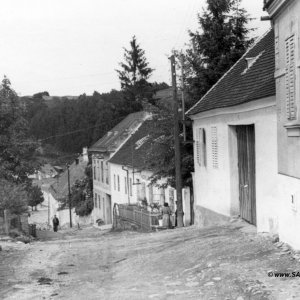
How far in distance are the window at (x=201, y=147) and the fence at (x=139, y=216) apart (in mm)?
6266

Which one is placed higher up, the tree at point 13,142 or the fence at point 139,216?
the tree at point 13,142

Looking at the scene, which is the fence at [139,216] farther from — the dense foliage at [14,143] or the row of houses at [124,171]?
the dense foliage at [14,143]

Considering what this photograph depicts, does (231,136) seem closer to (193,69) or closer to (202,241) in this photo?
(202,241)

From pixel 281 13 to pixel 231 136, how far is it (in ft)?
18.6

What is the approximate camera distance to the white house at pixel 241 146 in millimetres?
12359

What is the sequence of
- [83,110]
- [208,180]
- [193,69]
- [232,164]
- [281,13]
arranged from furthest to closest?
[83,110], [193,69], [208,180], [232,164], [281,13]

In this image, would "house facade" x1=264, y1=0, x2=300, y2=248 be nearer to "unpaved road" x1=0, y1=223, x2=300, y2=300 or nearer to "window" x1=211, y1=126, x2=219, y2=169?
"unpaved road" x1=0, y1=223, x2=300, y2=300

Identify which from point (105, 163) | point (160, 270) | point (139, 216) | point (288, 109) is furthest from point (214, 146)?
point (105, 163)

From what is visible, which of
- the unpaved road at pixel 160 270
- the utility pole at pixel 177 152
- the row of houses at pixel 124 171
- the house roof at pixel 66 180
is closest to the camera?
the unpaved road at pixel 160 270

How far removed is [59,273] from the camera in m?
10.8

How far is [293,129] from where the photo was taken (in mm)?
9609

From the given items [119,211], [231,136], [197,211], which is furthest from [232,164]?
[119,211]

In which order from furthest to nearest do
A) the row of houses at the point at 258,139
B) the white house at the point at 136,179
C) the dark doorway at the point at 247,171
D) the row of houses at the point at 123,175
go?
the row of houses at the point at 123,175, the white house at the point at 136,179, the dark doorway at the point at 247,171, the row of houses at the point at 258,139

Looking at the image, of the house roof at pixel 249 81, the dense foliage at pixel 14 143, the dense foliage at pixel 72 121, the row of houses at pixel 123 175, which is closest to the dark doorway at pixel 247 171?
the house roof at pixel 249 81
